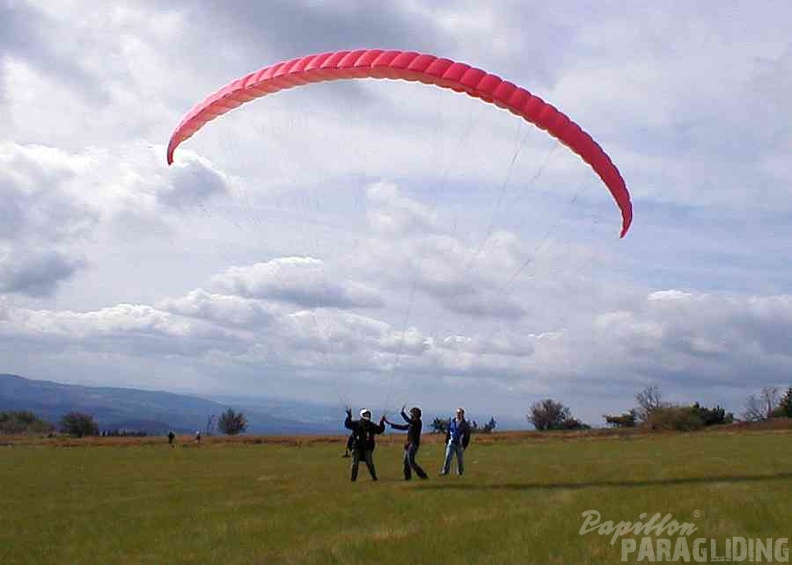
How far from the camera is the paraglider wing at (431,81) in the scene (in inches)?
656

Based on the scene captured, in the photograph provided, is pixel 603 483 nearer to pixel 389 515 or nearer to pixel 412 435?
pixel 412 435

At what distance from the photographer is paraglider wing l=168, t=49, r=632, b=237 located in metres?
16.7

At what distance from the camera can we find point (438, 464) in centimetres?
2922

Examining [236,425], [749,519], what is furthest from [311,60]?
[236,425]

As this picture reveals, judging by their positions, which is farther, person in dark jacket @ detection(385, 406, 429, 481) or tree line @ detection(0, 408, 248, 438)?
tree line @ detection(0, 408, 248, 438)

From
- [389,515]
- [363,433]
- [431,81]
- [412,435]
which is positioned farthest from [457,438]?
[431,81]

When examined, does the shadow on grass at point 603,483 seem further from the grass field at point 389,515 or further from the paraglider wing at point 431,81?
the paraglider wing at point 431,81

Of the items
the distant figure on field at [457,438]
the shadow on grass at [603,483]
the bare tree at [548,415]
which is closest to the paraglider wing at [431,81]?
the shadow on grass at [603,483]

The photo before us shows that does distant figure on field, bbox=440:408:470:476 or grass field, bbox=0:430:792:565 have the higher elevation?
distant figure on field, bbox=440:408:470:476

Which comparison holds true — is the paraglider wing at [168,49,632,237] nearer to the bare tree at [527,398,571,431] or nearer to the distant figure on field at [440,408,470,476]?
the distant figure on field at [440,408,470,476]

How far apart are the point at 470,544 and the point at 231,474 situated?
16839 mm

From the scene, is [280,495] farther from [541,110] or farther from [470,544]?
[541,110]

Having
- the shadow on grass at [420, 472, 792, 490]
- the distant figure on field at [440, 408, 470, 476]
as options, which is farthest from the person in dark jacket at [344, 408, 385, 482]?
the distant figure on field at [440, 408, 470, 476]

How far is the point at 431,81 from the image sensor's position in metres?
16.7
